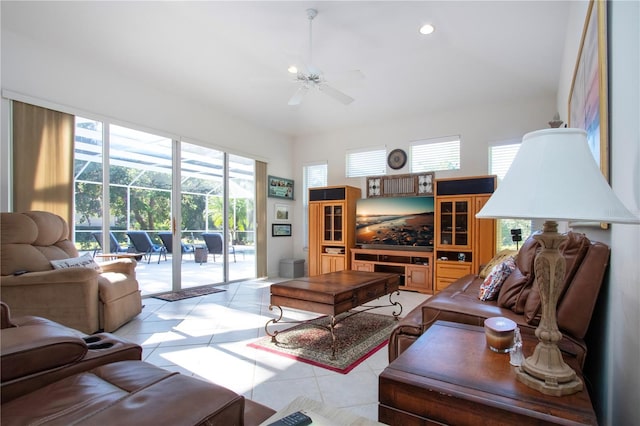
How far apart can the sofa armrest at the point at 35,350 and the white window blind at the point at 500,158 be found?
5671mm

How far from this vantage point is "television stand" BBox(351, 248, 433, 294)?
5.41m

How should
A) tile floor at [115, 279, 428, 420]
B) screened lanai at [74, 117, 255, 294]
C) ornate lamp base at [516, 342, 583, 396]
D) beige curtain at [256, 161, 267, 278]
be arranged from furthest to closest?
beige curtain at [256, 161, 267, 278], screened lanai at [74, 117, 255, 294], tile floor at [115, 279, 428, 420], ornate lamp base at [516, 342, 583, 396]

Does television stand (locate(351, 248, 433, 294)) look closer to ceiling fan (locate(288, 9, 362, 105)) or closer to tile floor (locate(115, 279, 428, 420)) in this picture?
tile floor (locate(115, 279, 428, 420))

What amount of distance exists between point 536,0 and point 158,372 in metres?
4.02

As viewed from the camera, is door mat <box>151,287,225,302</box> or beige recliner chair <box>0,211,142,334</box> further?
door mat <box>151,287,225,302</box>

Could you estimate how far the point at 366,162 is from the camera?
6555 mm

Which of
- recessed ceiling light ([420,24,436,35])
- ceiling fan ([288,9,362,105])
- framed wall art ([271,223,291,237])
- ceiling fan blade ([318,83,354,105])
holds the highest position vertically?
recessed ceiling light ([420,24,436,35])

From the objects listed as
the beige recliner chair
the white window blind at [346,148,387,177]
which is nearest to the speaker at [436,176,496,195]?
the white window blind at [346,148,387,177]

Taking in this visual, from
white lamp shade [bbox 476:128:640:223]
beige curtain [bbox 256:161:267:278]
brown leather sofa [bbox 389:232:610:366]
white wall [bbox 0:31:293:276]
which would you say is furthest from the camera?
beige curtain [bbox 256:161:267:278]

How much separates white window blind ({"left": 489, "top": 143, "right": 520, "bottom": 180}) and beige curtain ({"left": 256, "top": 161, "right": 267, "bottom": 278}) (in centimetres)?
419

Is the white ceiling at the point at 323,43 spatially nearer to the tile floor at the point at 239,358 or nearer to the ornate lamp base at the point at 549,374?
the tile floor at the point at 239,358

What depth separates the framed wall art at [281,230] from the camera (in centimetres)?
690

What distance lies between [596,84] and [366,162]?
5024mm

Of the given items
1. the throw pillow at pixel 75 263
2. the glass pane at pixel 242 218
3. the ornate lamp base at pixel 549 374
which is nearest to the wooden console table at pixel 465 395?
the ornate lamp base at pixel 549 374
